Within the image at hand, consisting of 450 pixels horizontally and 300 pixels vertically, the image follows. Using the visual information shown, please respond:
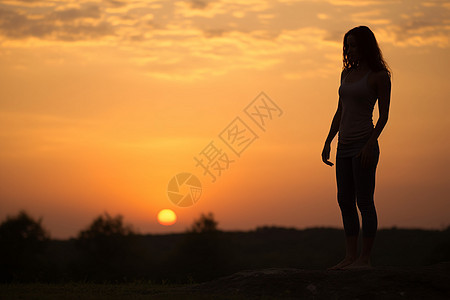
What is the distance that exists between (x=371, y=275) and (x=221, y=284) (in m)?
2.08

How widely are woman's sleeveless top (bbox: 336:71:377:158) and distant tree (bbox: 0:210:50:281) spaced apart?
38.8 metres

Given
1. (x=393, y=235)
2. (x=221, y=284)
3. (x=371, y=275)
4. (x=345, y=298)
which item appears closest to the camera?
(x=345, y=298)

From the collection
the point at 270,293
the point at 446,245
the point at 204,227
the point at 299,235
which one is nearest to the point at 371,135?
the point at 270,293

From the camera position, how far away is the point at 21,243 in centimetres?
4272

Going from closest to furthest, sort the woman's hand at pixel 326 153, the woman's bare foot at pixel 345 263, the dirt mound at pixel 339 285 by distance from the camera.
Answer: the dirt mound at pixel 339 285 → the woman's bare foot at pixel 345 263 → the woman's hand at pixel 326 153

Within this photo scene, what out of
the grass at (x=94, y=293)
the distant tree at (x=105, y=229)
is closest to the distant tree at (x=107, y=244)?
the distant tree at (x=105, y=229)

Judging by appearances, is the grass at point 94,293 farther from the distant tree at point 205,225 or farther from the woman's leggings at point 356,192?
the distant tree at point 205,225

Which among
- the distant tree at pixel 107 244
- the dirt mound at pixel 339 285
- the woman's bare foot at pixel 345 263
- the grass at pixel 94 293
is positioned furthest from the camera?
the distant tree at pixel 107 244

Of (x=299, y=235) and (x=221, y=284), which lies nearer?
(x=221, y=284)

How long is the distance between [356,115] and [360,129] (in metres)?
0.20

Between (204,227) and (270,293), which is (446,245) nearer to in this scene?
(204,227)

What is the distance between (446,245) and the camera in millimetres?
42625

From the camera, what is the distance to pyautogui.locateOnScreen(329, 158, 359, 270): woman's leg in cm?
760

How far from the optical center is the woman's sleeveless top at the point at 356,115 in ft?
24.2
